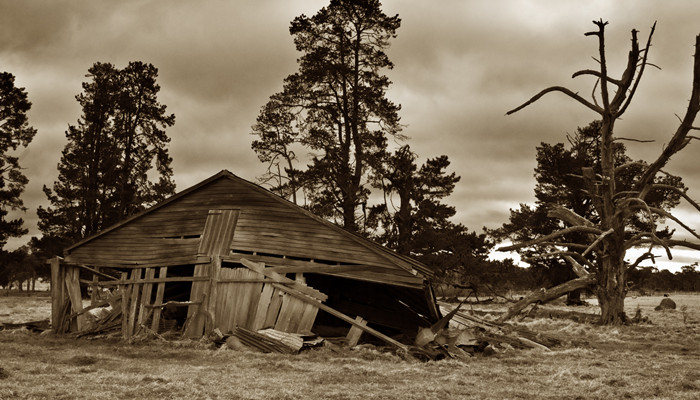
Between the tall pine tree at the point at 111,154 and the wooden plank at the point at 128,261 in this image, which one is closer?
the wooden plank at the point at 128,261

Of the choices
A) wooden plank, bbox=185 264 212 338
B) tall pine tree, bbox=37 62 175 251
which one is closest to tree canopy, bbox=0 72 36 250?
tall pine tree, bbox=37 62 175 251

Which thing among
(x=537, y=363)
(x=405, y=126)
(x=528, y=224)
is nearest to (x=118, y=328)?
(x=537, y=363)

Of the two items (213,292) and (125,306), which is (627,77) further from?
(125,306)

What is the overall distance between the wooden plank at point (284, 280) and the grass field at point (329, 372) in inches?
69.7

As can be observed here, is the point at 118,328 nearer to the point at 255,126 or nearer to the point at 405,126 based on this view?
the point at 255,126

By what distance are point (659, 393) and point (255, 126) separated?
2498 centimetres

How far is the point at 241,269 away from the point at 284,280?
1380mm

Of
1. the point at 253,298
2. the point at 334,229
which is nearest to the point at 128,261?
the point at 253,298

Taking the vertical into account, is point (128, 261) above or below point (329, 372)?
above

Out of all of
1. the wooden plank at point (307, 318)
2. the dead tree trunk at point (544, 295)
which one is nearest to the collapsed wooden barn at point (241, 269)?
the wooden plank at point (307, 318)

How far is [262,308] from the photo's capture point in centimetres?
1650

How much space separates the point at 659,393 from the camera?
9977 millimetres

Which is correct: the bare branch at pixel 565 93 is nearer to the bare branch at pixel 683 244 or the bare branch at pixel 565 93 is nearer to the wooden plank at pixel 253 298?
the bare branch at pixel 683 244

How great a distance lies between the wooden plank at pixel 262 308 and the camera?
1641cm
